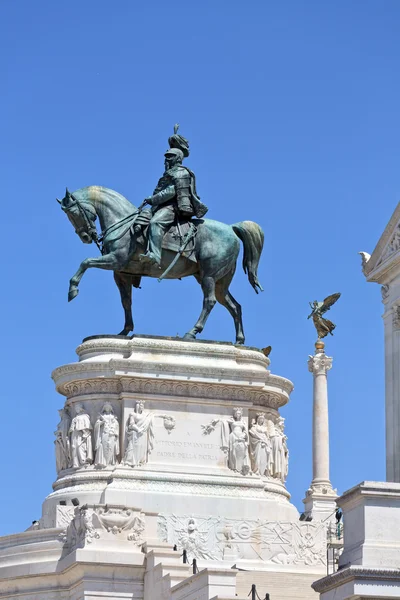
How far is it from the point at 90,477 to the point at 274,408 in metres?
6.42

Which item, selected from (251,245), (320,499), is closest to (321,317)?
(320,499)

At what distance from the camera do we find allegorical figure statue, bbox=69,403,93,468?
50.6 m

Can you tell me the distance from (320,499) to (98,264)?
18.8 meters

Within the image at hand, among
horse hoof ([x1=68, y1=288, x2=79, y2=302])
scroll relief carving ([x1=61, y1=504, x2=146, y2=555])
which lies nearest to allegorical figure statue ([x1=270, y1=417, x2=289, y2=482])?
scroll relief carving ([x1=61, y1=504, x2=146, y2=555])

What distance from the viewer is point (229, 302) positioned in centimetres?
5456

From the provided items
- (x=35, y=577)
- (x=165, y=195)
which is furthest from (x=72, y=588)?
(x=165, y=195)

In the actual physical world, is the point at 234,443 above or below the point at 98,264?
below

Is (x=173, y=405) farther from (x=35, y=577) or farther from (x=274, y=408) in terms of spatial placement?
(x=35, y=577)

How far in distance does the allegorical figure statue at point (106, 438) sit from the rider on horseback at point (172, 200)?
16.5 ft

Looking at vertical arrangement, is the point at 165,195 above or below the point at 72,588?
Result: above

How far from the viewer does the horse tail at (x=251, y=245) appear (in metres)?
54.8

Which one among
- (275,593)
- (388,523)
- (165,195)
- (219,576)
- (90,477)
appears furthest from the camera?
(165,195)

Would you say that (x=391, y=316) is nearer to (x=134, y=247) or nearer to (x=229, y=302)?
(x=134, y=247)

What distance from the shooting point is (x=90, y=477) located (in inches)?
1975
